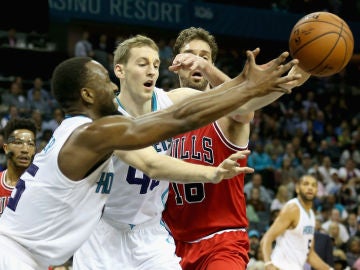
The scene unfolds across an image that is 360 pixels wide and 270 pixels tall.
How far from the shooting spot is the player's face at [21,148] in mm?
5785

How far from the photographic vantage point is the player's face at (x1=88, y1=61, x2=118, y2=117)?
12.6 feet

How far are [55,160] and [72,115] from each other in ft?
0.92

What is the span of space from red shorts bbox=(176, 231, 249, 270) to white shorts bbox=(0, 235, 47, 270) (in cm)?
146

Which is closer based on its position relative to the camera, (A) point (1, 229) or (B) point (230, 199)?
(A) point (1, 229)

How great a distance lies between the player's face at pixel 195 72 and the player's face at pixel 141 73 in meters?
0.49

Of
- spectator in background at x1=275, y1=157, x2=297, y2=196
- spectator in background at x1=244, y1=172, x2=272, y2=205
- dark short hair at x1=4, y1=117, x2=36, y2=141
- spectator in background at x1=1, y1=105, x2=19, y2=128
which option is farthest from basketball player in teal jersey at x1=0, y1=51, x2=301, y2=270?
spectator in background at x1=275, y1=157, x2=297, y2=196

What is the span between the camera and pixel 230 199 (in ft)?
17.0

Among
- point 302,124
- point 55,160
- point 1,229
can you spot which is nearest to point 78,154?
point 55,160

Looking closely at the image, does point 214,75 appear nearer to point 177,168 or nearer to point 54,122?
point 177,168

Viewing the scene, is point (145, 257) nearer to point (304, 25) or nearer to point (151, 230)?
point (151, 230)

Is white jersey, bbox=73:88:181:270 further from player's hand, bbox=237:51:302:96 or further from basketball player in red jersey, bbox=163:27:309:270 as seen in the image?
player's hand, bbox=237:51:302:96

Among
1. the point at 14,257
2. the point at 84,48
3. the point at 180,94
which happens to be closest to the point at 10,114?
the point at 84,48

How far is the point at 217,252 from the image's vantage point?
505 centimetres

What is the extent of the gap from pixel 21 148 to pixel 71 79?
2139mm
